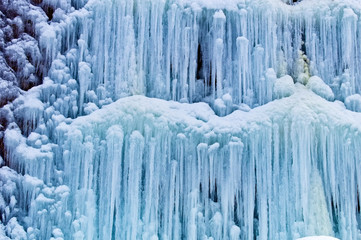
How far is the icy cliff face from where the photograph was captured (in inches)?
155

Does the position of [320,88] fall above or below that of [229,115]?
above

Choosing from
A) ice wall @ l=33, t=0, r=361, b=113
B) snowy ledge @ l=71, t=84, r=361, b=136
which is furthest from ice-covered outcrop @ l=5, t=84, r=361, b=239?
ice wall @ l=33, t=0, r=361, b=113

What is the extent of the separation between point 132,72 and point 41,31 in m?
0.72

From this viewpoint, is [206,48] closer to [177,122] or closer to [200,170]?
[177,122]

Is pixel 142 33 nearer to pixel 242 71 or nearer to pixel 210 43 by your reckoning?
pixel 210 43

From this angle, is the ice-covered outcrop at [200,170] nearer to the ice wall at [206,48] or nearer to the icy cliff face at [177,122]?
the icy cliff face at [177,122]

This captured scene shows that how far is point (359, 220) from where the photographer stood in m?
4.14

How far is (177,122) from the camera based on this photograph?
13.3ft

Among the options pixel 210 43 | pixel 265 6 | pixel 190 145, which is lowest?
pixel 190 145

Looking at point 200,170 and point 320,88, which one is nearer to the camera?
point 200,170

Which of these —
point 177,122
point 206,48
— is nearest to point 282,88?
point 206,48

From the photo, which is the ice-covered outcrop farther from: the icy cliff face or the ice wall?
the ice wall

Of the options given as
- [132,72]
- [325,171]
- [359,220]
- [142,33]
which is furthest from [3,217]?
[359,220]

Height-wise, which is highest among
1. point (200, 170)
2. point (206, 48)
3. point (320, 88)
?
point (206, 48)
